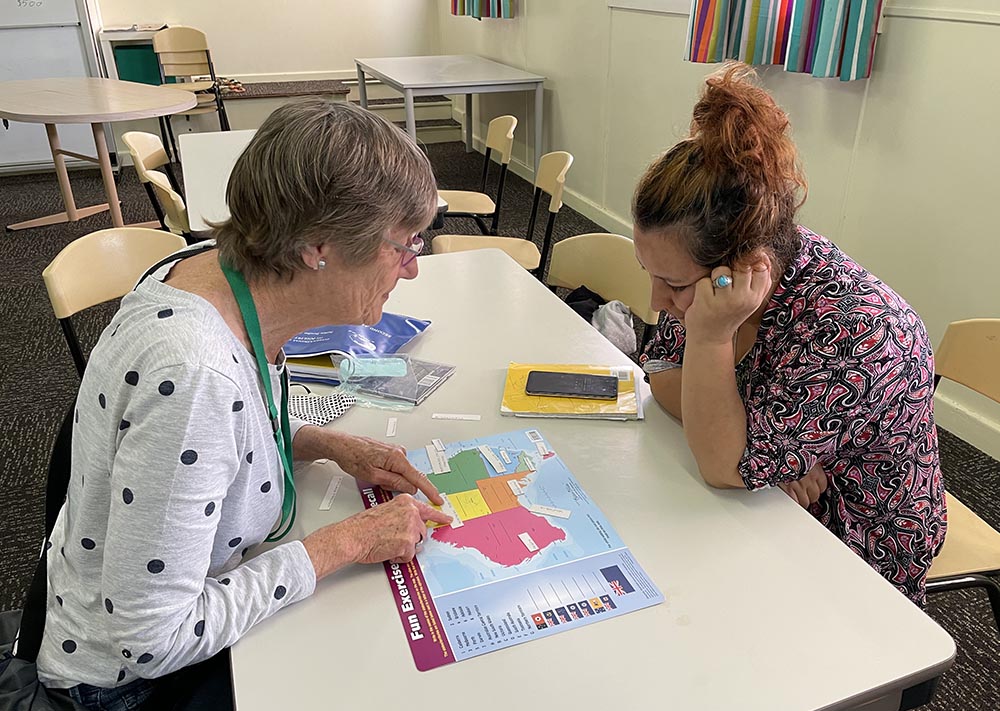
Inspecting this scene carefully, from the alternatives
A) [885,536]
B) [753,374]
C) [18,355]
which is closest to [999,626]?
[885,536]

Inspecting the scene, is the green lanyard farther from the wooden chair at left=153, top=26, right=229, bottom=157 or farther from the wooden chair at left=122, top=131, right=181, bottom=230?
the wooden chair at left=153, top=26, right=229, bottom=157

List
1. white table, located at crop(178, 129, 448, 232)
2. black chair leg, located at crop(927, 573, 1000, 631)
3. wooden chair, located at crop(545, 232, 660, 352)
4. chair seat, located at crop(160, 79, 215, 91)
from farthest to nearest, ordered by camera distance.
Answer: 1. chair seat, located at crop(160, 79, 215, 91)
2. white table, located at crop(178, 129, 448, 232)
3. wooden chair, located at crop(545, 232, 660, 352)
4. black chair leg, located at crop(927, 573, 1000, 631)

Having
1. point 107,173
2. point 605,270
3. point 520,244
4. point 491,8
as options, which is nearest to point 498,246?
point 520,244

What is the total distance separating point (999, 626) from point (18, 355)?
11.5 feet

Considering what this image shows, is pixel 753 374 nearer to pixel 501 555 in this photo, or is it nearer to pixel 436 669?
pixel 501 555

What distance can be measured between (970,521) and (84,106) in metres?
4.21

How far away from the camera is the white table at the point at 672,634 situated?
0.81 meters

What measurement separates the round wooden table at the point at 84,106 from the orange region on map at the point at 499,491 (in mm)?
3411

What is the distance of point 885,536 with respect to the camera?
121 centimetres

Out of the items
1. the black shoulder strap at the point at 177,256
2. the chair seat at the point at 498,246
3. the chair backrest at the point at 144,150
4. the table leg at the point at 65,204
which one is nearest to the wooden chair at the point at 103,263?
the black shoulder strap at the point at 177,256

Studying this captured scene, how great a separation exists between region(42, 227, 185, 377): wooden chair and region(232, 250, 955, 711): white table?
1.04 meters

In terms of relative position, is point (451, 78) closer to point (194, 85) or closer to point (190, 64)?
point (194, 85)

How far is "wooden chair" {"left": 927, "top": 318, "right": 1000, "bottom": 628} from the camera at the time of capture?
1.34m

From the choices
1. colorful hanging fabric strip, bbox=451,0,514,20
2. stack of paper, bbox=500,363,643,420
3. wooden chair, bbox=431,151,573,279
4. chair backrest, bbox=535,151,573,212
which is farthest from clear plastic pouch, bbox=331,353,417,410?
colorful hanging fabric strip, bbox=451,0,514,20
